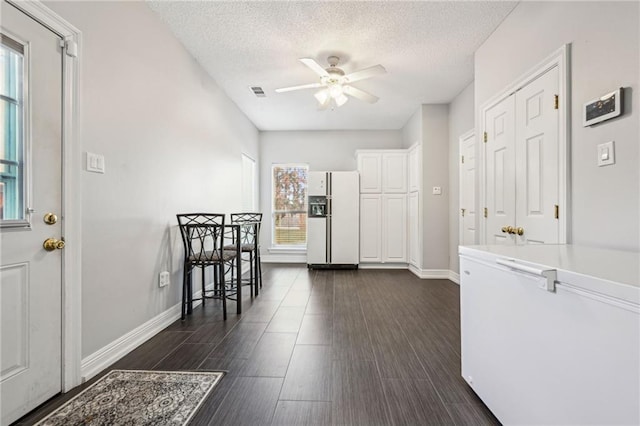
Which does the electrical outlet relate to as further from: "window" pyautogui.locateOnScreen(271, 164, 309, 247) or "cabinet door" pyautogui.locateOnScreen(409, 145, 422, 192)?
"cabinet door" pyautogui.locateOnScreen(409, 145, 422, 192)

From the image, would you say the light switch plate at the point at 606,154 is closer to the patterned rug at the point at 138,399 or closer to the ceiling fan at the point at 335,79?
the ceiling fan at the point at 335,79

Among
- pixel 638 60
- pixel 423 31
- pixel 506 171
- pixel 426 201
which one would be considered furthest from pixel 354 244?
pixel 638 60

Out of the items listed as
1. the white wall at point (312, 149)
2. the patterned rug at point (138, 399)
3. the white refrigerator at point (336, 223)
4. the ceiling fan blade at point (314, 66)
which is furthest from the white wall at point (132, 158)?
the white wall at point (312, 149)

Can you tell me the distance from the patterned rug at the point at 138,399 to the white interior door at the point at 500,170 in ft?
8.07

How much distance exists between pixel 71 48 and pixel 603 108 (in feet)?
9.58

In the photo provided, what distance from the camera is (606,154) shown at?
150 cm

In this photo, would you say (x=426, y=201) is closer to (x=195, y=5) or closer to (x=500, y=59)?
(x=500, y=59)

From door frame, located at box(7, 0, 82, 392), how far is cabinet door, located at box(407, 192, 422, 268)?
165 inches

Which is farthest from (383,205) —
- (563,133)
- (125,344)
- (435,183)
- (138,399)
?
(138,399)

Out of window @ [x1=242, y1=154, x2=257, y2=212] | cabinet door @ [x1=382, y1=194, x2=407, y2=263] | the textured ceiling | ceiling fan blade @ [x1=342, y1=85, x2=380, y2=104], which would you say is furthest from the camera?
cabinet door @ [x1=382, y1=194, x2=407, y2=263]

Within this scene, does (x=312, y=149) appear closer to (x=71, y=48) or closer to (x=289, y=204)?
(x=289, y=204)

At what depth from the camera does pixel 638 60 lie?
4.38 feet

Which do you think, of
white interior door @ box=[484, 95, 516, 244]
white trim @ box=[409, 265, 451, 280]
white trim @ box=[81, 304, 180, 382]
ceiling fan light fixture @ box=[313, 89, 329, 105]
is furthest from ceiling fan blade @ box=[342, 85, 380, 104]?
white trim @ box=[81, 304, 180, 382]

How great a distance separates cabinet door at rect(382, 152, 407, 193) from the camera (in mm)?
5223
